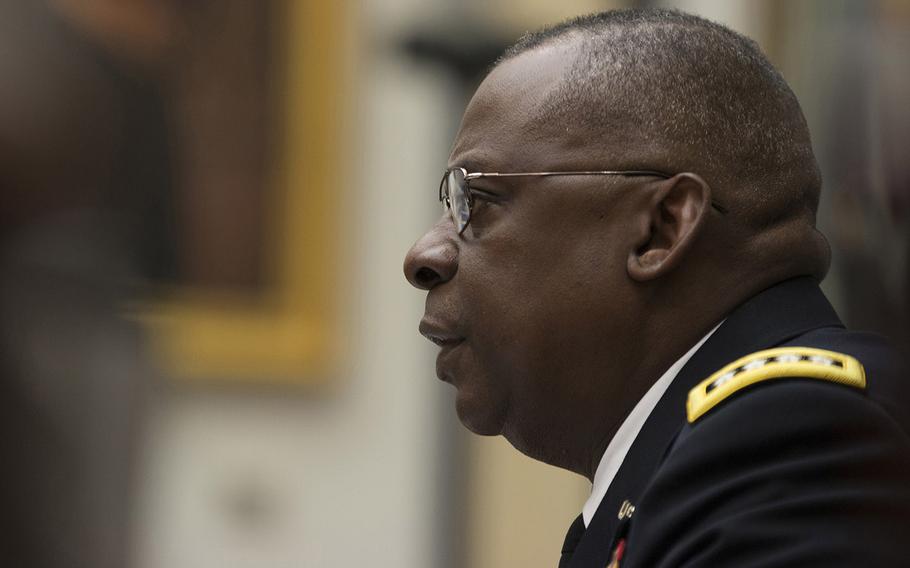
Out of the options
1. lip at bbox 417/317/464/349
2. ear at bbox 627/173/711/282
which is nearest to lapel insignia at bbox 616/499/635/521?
ear at bbox 627/173/711/282

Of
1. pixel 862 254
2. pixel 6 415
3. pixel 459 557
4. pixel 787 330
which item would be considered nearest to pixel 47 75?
pixel 6 415

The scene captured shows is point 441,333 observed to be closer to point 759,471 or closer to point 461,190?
point 461,190

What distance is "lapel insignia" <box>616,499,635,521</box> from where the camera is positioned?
2021mm

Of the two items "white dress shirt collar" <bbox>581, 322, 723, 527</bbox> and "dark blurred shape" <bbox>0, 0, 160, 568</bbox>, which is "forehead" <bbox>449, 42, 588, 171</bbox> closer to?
"white dress shirt collar" <bbox>581, 322, 723, 527</bbox>

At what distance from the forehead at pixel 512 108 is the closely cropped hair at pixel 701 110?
2cm

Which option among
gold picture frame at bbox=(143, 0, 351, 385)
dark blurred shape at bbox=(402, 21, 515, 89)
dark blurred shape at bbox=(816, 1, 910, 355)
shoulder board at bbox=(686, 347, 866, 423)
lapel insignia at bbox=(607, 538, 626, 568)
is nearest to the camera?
dark blurred shape at bbox=(816, 1, 910, 355)

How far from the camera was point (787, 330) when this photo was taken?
82.7 inches

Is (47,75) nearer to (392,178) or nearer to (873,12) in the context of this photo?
(873,12)

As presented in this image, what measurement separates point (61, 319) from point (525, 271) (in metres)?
0.89

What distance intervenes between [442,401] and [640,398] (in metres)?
5.91

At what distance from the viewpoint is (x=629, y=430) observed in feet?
7.50

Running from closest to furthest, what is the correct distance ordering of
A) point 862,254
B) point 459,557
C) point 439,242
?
1. point 862,254
2. point 439,242
3. point 459,557

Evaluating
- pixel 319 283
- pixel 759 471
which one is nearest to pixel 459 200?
pixel 759 471

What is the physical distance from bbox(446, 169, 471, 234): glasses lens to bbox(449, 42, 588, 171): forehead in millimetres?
24
